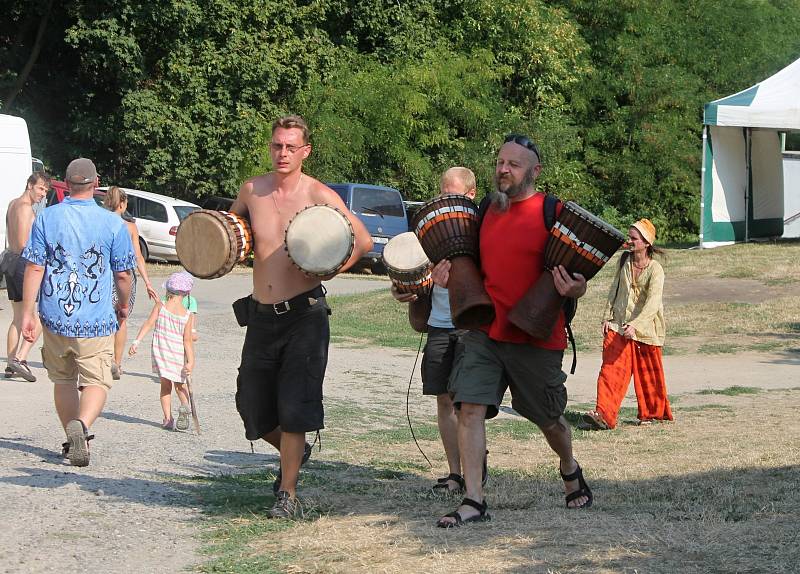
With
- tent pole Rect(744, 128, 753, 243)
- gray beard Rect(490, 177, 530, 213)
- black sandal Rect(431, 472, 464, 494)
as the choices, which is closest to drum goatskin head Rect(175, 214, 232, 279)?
gray beard Rect(490, 177, 530, 213)

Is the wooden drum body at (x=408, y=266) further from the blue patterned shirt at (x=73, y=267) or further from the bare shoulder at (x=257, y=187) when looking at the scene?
the blue patterned shirt at (x=73, y=267)

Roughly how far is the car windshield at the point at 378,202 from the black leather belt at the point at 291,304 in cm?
1856

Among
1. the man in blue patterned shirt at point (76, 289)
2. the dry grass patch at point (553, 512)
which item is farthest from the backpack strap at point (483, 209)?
the man in blue patterned shirt at point (76, 289)

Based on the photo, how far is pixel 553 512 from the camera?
590 centimetres

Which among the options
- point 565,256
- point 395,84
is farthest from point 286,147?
point 395,84

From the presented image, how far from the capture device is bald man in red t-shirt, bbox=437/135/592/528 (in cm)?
562

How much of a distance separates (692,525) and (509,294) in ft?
4.42

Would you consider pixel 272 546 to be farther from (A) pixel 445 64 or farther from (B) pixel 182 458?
(A) pixel 445 64

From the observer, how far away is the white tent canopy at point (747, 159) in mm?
24672

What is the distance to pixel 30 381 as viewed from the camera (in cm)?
1042

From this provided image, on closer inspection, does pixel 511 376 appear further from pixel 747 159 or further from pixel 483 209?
pixel 747 159

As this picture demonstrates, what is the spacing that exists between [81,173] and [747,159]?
23.1 metres

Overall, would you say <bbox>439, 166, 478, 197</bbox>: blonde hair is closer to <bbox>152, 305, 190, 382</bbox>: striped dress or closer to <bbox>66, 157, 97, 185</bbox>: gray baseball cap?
<bbox>66, 157, 97, 185</bbox>: gray baseball cap

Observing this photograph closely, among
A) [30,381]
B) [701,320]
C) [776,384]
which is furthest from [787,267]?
[30,381]
